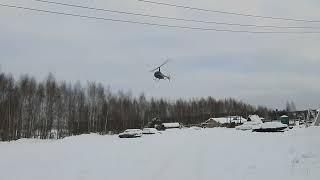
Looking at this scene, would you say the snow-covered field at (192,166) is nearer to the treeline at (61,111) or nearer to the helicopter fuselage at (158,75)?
the helicopter fuselage at (158,75)

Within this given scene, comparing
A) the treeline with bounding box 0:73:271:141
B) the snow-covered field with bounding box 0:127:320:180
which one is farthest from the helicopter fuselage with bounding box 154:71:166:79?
the treeline with bounding box 0:73:271:141

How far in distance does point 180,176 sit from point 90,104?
103 m

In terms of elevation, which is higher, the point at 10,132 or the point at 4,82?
the point at 4,82

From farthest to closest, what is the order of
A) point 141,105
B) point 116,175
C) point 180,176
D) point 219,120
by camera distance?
point 141,105
point 219,120
point 116,175
point 180,176

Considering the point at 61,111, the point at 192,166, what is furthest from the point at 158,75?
the point at 61,111

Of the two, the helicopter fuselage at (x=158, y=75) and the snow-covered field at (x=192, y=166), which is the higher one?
the helicopter fuselage at (x=158, y=75)

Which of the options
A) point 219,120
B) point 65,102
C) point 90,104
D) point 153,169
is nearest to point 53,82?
point 65,102

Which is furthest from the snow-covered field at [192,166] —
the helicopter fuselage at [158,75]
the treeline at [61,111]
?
the treeline at [61,111]

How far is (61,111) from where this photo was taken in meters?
105

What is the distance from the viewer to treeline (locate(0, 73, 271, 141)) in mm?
89875

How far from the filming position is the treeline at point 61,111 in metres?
89.9

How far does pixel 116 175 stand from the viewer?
15867 millimetres

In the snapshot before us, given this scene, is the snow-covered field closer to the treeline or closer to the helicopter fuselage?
the helicopter fuselage

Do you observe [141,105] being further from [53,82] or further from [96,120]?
[53,82]
